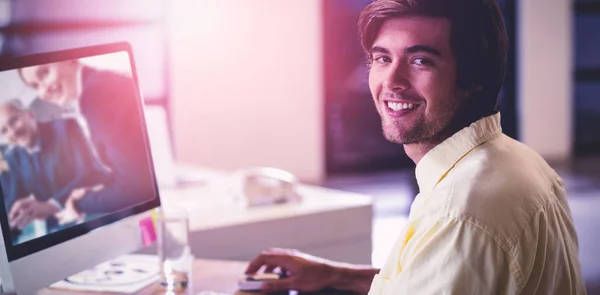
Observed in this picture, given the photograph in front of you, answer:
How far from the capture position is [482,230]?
1167 millimetres

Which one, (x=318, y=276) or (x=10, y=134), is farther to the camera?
(x=318, y=276)

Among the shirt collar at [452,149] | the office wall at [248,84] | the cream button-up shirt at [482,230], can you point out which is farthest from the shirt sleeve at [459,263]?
the office wall at [248,84]

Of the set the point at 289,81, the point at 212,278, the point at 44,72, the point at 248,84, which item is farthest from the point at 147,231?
the point at 289,81

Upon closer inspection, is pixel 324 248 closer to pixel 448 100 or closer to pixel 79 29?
pixel 448 100

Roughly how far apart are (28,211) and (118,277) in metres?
0.38

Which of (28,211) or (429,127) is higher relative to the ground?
(429,127)

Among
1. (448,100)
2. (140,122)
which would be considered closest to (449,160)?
(448,100)

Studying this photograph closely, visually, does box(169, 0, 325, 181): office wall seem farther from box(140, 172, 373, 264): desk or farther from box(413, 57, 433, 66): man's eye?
box(413, 57, 433, 66): man's eye

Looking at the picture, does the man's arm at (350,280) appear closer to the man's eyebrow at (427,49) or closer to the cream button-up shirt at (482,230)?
the cream button-up shirt at (482,230)

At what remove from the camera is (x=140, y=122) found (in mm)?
1698

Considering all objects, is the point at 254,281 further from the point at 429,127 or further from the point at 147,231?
the point at 429,127

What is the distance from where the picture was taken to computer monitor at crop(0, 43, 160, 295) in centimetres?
142

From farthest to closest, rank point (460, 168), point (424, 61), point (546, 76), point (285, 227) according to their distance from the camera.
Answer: point (546, 76)
point (285, 227)
point (424, 61)
point (460, 168)

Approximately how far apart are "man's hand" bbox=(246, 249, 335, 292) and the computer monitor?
10.3 inches
